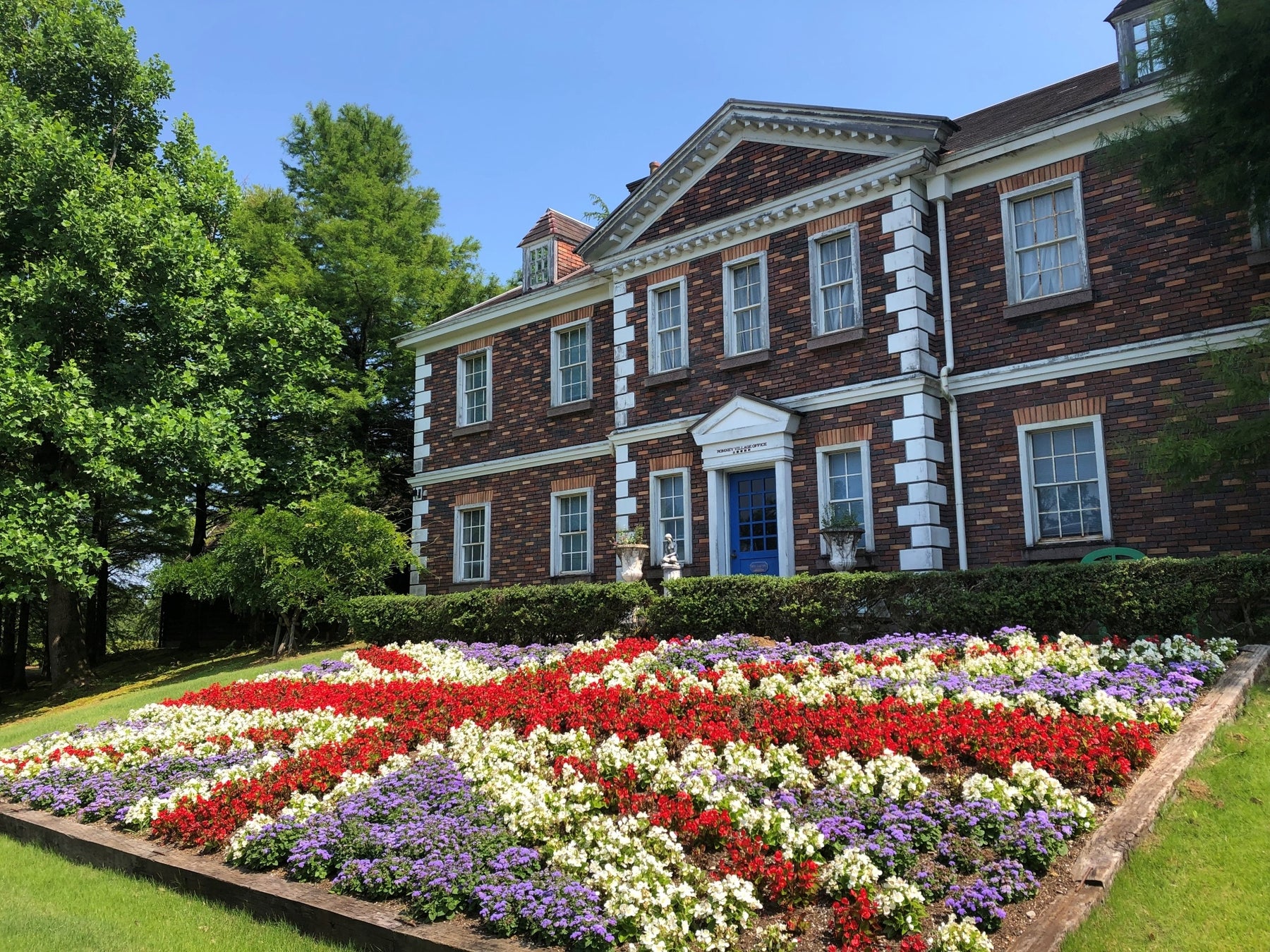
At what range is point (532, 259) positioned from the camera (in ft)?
73.1

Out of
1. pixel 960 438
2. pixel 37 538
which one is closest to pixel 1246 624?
pixel 960 438

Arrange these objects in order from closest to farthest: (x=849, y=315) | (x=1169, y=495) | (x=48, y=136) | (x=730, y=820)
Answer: (x=730, y=820), (x=1169, y=495), (x=849, y=315), (x=48, y=136)

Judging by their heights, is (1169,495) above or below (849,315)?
below

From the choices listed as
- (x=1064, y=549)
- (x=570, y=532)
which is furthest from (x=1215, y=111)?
(x=570, y=532)

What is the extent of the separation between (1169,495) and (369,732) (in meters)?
9.99

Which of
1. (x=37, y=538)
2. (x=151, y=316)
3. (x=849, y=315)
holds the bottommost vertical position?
(x=37, y=538)

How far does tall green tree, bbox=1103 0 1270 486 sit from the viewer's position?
873cm

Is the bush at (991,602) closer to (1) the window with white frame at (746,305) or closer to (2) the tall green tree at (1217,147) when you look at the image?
(2) the tall green tree at (1217,147)

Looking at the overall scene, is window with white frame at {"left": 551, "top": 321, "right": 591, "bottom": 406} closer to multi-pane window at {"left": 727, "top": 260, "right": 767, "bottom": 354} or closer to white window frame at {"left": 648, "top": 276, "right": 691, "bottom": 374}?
white window frame at {"left": 648, "top": 276, "right": 691, "bottom": 374}

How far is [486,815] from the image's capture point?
19.5 feet

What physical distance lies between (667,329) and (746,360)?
208cm

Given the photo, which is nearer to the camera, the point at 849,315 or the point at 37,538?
the point at 849,315

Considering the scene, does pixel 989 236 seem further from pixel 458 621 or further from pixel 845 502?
pixel 458 621

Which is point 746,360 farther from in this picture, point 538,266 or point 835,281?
point 538,266
